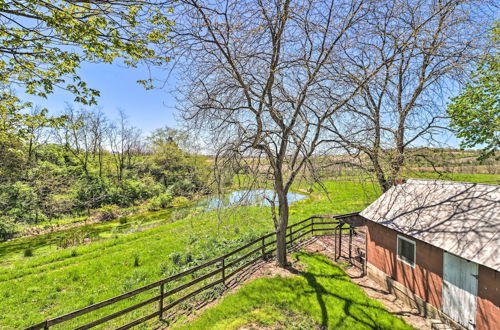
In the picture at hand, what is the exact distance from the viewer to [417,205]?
8094 millimetres

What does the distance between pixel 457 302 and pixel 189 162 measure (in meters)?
32.8

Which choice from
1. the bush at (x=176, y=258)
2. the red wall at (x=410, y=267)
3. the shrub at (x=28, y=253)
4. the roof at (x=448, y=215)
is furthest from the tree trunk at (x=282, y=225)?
the shrub at (x=28, y=253)

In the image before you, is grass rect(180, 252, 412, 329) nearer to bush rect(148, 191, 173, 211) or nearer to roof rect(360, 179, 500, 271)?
roof rect(360, 179, 500, 271)

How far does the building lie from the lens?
533 cm

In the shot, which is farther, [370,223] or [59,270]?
[59,270]

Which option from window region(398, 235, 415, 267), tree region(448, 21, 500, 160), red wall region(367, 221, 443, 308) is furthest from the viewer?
tree region(448, 21, 500, 160)

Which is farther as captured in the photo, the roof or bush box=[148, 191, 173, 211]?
bush box=[148, 191, 173, 211]

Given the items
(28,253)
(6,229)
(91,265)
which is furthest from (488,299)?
(6,229)

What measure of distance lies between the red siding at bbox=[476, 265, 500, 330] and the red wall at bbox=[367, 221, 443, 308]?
96 cm

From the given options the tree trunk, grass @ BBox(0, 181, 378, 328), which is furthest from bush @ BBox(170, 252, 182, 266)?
the tree trunk

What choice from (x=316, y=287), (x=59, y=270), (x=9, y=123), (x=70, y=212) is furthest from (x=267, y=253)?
(x=70, y=212)

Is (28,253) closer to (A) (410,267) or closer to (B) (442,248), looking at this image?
(A) (410,267)

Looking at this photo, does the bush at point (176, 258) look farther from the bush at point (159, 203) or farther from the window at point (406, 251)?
the bush at point (159, 203)

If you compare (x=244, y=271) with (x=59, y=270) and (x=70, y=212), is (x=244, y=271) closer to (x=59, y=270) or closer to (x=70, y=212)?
(x=59, y=270)
